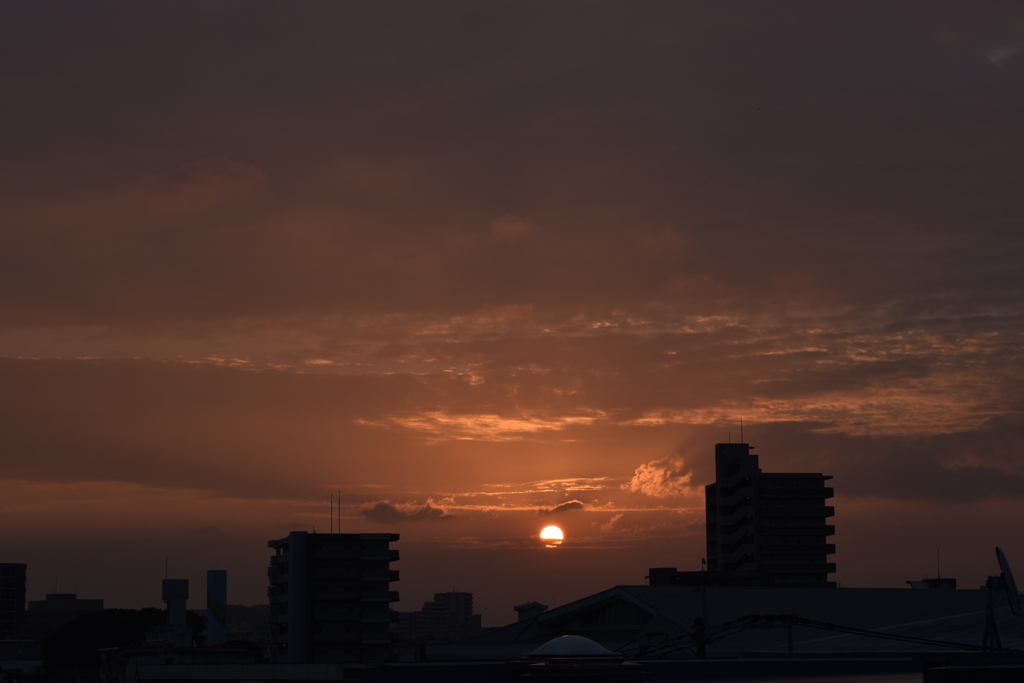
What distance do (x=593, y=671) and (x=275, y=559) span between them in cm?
15230

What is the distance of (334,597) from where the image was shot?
573 feet

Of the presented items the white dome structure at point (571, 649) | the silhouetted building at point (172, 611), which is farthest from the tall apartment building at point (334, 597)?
the white dome structure at point (571, 649)

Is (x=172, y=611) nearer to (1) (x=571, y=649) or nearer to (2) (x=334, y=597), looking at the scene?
(2) (x=334, y=597)

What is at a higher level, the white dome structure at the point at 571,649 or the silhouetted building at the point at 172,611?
the white dome structure at the point at 571,649

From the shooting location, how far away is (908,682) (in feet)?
144

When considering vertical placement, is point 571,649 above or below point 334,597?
above

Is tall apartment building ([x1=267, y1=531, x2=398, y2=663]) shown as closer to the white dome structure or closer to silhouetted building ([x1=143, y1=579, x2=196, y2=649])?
silhouetted building ([x1=143, y1=579, x2=196, y2=649])

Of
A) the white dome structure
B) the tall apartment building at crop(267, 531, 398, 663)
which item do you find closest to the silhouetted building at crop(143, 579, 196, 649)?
the tall apartment building at crop(267, 531, 398, 663)

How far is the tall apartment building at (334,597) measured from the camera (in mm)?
171125

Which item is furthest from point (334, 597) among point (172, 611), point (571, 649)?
point (571, 649)

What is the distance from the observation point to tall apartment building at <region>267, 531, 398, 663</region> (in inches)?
6737

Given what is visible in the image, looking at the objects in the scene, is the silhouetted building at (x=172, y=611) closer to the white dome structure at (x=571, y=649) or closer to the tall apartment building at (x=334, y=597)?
the tall apartment building at (x=334, y=597)

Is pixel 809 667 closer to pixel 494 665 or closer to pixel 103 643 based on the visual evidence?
pixel 494 665

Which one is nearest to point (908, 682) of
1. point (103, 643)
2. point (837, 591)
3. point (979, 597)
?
point (837, 591)
